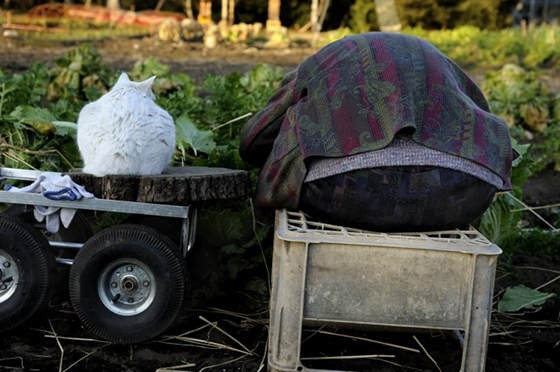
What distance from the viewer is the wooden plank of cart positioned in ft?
10.3

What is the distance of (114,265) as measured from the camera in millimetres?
3164

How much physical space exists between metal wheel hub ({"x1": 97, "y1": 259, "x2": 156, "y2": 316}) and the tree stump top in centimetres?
28

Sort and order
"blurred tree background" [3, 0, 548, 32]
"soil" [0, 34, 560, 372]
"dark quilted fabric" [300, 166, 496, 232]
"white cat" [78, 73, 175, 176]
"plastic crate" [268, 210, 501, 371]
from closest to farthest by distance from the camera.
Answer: "plastic crate" [268, 210, 501, 371] < "dark quilted fabric" [300, 166, 496, 232] < "soil" [0, 34, 560, 372] < "white cat" [78, 73, 175, 176] < "blurred tree background" [3, 0, 548, 32]

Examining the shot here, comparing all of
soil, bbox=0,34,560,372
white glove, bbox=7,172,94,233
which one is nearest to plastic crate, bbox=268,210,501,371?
soil, bbox=0,34,560,372

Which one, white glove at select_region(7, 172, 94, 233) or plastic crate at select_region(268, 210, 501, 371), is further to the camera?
white glove at select_region(7, 172, 94, 233)

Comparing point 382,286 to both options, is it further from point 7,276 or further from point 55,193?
point 7,276

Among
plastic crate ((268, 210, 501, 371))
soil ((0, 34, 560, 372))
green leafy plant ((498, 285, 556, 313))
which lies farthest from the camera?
green leafy plant ((498, 285, 556, 313))

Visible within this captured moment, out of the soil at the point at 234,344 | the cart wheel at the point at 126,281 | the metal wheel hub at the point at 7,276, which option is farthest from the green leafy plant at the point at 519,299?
the metal wheel hub at the point at 7,276

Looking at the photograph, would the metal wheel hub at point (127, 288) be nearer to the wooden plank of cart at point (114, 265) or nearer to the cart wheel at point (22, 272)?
the wooden plank of cart at point (114, 265)

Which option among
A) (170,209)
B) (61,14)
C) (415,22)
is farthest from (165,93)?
(415,22)

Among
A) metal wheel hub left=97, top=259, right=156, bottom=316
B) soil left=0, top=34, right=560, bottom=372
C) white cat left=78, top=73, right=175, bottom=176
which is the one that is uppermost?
white cat left=78, top=73, right=175, bottom=176

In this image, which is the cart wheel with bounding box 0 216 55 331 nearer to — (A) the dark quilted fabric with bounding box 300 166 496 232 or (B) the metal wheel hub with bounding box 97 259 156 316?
(B) the metal wheel hub with bounding box 97 259 156 316

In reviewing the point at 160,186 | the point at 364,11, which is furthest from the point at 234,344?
the point at 364,11

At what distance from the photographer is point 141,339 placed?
316 centimetres
